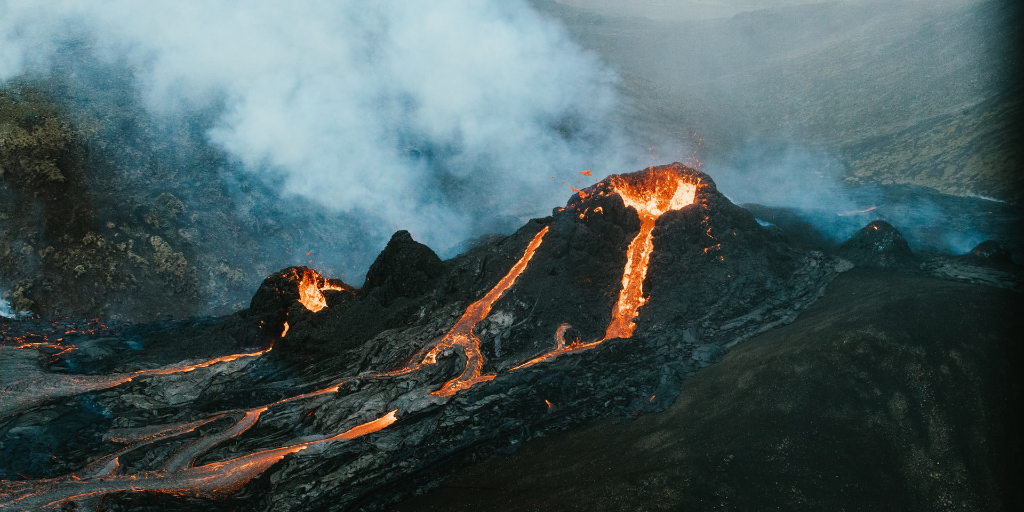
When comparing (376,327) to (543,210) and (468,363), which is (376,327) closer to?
(468,363)

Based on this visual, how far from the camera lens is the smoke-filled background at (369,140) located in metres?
34.6

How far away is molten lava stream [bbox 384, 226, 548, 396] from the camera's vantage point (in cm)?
2152

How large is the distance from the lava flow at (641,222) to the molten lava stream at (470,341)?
10.9 feet

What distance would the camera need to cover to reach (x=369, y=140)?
4625cm

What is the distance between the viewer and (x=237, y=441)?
1895 centimetres

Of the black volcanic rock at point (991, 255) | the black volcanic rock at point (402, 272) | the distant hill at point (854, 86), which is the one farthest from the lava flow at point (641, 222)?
the distant hill at point (854, 86)

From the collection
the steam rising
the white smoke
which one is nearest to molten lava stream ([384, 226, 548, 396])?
the white smoke

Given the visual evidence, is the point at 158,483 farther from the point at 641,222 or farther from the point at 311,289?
the point at 641,222

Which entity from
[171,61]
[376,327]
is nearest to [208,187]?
[171,61]

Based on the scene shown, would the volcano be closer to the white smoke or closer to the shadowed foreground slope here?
the shadowed foreground slope

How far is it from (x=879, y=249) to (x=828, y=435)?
55.2ft

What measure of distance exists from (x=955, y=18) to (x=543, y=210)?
2604 inches

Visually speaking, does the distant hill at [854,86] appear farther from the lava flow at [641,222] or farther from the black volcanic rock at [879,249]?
the lava flow at [641,222]

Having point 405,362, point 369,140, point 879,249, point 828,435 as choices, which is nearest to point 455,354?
point 405,362
